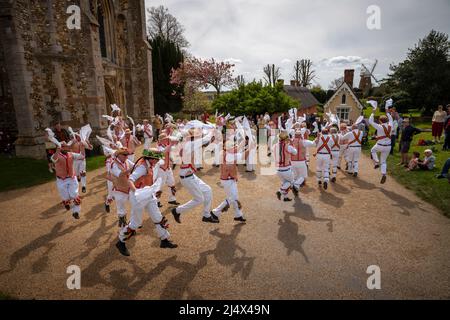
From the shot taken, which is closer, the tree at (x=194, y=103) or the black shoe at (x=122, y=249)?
the black shoe at (x=122, y=249)

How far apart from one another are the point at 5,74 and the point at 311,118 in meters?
19.3

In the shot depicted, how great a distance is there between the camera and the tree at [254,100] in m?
19.5

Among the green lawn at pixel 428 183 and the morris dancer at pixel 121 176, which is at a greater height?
the morris dancer at pixel 121 176

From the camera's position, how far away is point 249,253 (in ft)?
18.3

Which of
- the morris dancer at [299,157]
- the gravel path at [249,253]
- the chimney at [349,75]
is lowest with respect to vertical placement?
the gravel path at [249,253]

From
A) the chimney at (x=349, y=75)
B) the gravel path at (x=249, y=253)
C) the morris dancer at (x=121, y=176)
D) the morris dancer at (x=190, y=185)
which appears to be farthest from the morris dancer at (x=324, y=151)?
the chimney at (x=349, y=75)

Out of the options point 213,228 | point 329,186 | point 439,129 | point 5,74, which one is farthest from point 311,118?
point 5,74

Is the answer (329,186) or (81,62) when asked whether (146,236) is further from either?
(81,62)

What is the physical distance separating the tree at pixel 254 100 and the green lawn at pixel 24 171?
9.86 meters

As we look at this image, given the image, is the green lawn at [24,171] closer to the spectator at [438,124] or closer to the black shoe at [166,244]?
the black shoe at [166,244]

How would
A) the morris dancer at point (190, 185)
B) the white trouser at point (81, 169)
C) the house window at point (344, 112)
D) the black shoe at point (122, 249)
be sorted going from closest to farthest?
the black shoe at point (122, 249) < the morris dancer at point (190, 185) < the white trouser at point (81, 169) < the house window at point (344, 112)

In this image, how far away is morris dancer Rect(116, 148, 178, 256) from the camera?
17.0 feet

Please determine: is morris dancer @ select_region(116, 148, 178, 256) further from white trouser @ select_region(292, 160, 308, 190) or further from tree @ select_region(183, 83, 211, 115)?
tree @ select_region(183, 83, 211, 115)

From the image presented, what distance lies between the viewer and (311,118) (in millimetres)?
20656
